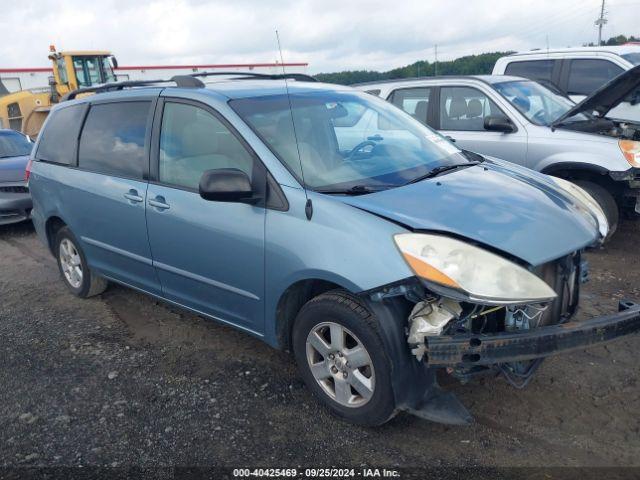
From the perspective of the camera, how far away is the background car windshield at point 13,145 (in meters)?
8.49

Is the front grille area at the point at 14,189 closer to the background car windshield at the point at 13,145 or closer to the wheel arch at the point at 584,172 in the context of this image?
the background car windshield at the point at 13,145

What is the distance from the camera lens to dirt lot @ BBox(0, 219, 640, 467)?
2791mm

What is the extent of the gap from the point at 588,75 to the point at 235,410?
792 centimetres

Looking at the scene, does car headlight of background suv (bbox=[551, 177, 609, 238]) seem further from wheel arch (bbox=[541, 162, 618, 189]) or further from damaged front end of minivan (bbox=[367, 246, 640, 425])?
wheel arch (bbox=[541, 162, 618, 189])

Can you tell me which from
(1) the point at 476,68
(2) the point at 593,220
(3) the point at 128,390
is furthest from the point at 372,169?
(1) the point at 476,68

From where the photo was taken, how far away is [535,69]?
29.5 feet

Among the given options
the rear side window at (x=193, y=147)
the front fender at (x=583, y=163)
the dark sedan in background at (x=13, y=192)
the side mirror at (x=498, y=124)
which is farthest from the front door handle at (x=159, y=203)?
the dark sedan in background at (x=13, y=192)

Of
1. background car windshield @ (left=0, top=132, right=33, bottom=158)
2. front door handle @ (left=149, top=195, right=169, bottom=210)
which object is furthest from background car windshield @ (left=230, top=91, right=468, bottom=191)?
background car windshield @ (left=0, top=132, right=33, bottom=158)

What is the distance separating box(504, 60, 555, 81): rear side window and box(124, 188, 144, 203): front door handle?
7.23m

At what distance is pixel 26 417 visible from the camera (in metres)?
3.24

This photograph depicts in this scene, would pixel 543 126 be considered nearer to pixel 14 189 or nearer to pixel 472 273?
pixel 472 273

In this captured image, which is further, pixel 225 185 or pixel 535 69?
pixel 535 69

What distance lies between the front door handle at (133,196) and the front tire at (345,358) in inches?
61.1

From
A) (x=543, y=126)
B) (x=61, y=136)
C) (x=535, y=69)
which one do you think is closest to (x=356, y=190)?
(x=61, y=136)
